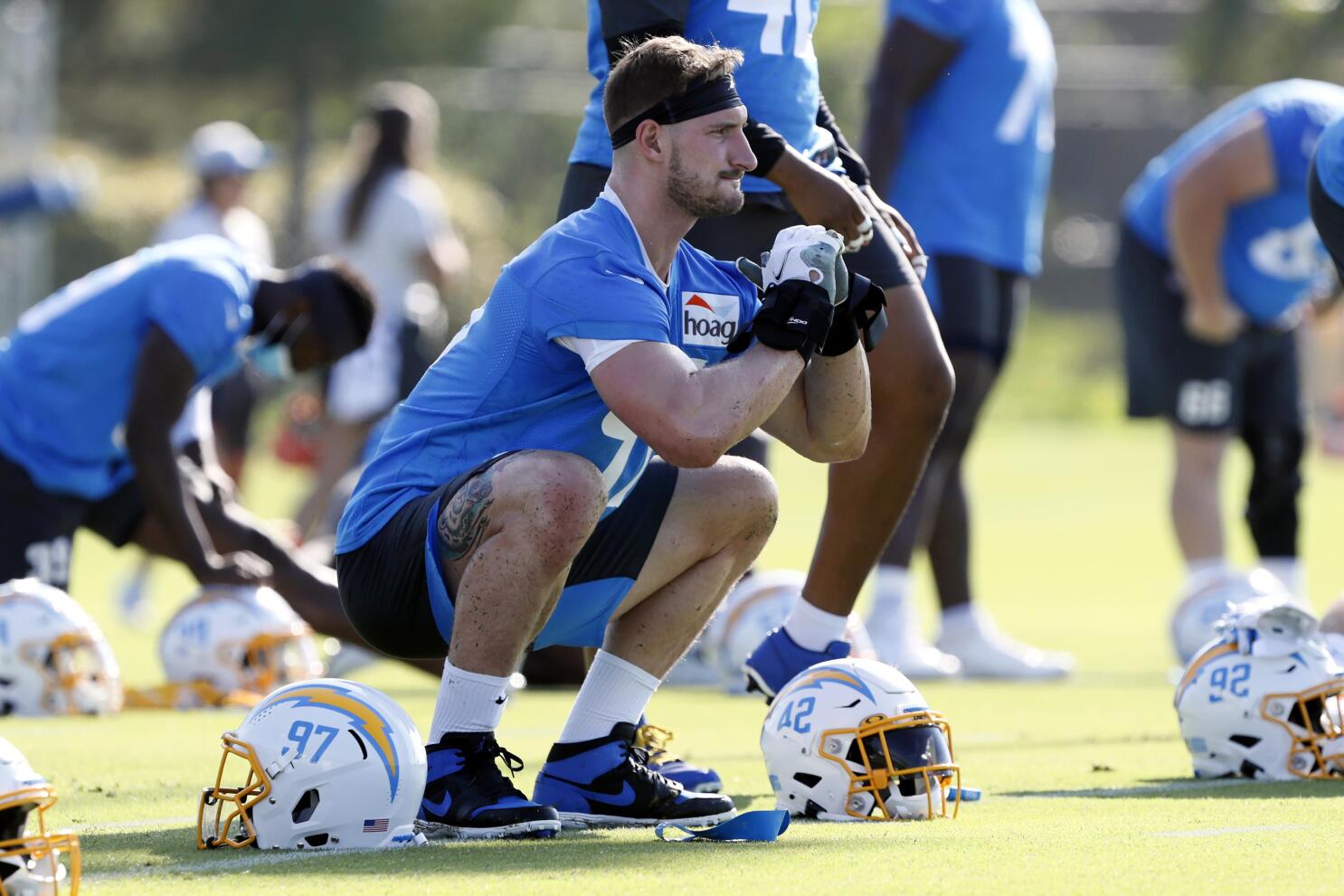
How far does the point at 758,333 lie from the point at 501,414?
1.94ft

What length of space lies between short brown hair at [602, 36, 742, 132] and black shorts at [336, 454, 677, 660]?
0.83 meters

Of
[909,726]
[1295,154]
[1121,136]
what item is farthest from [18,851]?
[1121,136]

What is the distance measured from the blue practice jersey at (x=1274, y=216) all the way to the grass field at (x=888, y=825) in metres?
1.62

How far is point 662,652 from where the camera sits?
4672 millimetres

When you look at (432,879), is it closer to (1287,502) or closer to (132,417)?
(132,417)

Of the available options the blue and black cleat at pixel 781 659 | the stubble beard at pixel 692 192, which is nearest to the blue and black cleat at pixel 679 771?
the blue and black cleat at pixel 781 659

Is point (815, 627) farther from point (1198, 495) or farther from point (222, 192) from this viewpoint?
point (222, 192)

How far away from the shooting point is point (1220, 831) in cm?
416

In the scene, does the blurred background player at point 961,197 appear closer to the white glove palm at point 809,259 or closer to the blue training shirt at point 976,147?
the blue training shirt at point 976,147

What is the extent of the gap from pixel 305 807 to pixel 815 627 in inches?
66.4

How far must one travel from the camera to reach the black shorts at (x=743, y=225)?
17.0 feet

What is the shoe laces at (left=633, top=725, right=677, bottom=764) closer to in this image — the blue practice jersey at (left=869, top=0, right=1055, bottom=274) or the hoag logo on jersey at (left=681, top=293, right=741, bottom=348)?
the hoag logo on jersey at (left=681, top=293, right=741, bottom=348)

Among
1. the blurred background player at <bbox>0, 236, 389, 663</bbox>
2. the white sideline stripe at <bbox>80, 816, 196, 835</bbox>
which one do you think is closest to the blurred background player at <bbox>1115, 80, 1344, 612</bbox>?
the blurred background player at <bbox>0, 236, 389, 663</bbox>

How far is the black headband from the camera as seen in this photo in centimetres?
434
